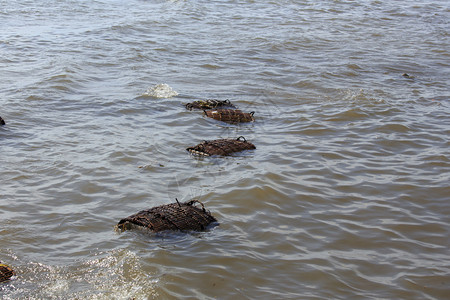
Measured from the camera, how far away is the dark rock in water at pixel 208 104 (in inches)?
372

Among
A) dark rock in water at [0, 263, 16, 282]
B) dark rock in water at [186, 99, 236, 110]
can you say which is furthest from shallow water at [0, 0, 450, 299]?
dark rock in water at [186, 99, 236, 110]

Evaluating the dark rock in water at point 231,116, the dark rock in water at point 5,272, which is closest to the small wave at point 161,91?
the dark rock in water at point 231,116

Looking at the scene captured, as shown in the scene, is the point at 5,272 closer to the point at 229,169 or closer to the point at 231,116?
the point at 229,169

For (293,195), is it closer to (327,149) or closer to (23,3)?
(327,149)

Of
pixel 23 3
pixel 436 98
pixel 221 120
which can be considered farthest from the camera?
pixel 23 3

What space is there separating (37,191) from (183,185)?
6.08 feet

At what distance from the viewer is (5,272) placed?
15.1 feet

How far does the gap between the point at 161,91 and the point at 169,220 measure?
563 cm

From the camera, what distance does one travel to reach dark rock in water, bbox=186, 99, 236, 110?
945cm

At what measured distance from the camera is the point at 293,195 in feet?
21.5

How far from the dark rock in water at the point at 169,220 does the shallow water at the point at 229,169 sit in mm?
108

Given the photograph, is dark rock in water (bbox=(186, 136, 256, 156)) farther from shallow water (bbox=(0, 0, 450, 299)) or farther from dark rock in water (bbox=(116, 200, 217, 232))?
dark rock in water (bbox=(116, 200, 217, 232))

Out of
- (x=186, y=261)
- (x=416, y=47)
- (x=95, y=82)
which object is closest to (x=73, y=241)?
(x=186, y=261)

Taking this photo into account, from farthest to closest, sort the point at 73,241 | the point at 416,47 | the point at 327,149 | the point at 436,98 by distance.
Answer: the point at 416,47
the point at 436,98
the point at 327,149
the point at 73,241
